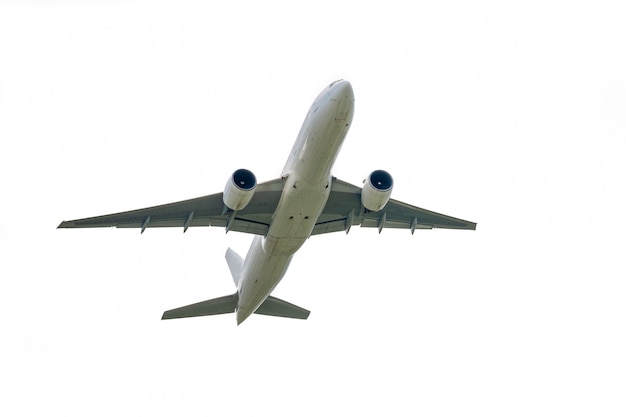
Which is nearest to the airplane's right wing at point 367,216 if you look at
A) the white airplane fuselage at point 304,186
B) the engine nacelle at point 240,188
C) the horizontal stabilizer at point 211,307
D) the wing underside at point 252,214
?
the wing underside at point 252,214

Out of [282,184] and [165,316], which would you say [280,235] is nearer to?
[282,184]

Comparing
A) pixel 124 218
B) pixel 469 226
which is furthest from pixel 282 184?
pixel 469 226

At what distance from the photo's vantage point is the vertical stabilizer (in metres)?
40.0

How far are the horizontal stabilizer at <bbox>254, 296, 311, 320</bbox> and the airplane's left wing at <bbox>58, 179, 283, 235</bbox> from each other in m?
7.19

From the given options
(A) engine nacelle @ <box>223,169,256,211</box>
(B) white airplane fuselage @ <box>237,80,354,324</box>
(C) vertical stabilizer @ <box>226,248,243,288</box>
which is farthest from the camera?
(C) vertical stabilizer @ <box>226,248,243,288</box>

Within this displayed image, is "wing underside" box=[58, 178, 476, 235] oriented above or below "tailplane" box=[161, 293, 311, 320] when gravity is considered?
above

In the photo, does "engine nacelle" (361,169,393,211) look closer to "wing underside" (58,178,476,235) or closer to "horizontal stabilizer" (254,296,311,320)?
"wing underside" (58,178,476,235)

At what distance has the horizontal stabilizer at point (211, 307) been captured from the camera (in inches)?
1513

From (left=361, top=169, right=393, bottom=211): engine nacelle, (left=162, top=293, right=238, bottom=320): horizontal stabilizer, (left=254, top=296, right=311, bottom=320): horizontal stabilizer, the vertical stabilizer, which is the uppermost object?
(left=361, top=169, right=393, bottom=211): engine nacelle

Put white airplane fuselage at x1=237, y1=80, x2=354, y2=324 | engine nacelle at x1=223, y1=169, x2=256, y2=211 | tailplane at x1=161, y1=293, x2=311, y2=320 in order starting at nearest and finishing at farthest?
1. white airplane fuselage at x1=237, y1=80, x2=354, y2=324
2. engine nacelle at x1=223, y1=169, x2=256, y2=211
3. tailplane at x1=161, y1=293, x2=311, y2=320

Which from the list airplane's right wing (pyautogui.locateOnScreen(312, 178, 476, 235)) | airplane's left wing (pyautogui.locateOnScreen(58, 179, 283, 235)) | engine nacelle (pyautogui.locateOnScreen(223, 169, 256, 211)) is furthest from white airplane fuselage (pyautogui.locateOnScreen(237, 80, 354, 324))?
airplane's right wing (pyautogui.locateOnScreen(312, 178, 476, 235))

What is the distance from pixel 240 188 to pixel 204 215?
12.2 feet

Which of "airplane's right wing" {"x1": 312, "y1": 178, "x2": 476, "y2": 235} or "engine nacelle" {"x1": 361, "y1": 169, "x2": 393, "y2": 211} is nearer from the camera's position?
"engine nacelle" {"x1": 361, "y1": 169, "x2": 393, "y2": 211}

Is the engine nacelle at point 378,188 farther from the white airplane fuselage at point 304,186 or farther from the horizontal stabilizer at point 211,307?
the horizontal stabilizer at point 211,307
